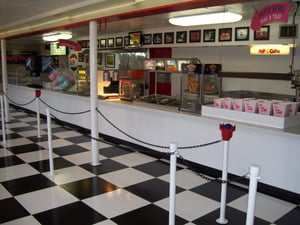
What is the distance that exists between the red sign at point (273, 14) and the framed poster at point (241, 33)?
3.65 meters

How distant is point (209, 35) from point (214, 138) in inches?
145

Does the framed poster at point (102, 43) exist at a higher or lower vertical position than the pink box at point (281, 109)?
higher

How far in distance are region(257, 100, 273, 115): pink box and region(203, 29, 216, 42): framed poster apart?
3671mm

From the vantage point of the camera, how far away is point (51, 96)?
8.34 m

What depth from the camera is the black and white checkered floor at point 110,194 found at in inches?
126

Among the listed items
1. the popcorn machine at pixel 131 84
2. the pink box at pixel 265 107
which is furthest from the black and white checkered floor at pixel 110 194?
the popcorn machine at pixel 131 84

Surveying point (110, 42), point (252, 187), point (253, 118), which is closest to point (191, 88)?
point (253, 118)

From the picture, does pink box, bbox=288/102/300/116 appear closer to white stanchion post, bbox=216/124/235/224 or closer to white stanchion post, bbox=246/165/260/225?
white stanchion post, bbox=216/124/235/224

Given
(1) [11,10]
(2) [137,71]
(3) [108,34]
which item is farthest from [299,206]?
(3) [108,34]

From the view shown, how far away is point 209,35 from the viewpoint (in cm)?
729

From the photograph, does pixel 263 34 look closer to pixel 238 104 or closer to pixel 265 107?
pixel 238 104

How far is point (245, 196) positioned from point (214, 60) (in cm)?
442

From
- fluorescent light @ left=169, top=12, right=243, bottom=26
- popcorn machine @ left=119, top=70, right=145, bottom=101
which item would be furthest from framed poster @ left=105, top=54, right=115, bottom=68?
fluorescent light @ left=169, top=12, right=243, bottom=26

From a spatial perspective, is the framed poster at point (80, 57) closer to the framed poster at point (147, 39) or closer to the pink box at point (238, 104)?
the framed poster at point (147, 39)
